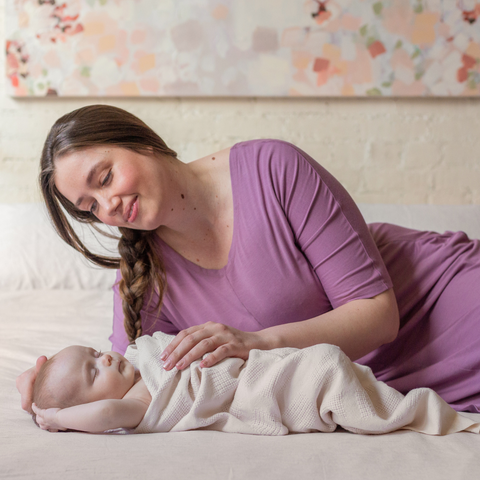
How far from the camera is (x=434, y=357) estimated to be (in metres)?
1.25

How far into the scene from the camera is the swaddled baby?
0.93 m

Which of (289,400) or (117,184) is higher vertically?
(117,184)

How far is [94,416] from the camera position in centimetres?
95

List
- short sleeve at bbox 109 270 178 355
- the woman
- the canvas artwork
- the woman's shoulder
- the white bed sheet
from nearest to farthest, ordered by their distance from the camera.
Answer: the white bed sheet < the woman < the woman's shoulder < short sleeve at bbox 109 270 178 355 < the canvas artwork

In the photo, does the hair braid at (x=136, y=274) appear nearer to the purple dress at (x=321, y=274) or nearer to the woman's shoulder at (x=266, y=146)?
the purple dress at (x=321, y=274)

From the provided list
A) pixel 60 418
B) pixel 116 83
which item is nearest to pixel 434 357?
pixel 60 418

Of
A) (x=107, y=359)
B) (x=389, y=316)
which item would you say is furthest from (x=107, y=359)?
(x=389, y=316)

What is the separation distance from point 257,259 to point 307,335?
0.82 ft

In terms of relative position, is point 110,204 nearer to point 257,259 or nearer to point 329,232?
point 257,259

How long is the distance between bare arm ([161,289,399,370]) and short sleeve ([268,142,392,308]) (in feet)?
0.14

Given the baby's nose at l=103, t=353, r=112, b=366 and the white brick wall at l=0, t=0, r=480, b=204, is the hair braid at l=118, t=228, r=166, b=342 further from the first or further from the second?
the white brick wall at l=0, t=0, r=480, b=204

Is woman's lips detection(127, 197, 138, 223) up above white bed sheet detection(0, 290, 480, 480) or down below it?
above

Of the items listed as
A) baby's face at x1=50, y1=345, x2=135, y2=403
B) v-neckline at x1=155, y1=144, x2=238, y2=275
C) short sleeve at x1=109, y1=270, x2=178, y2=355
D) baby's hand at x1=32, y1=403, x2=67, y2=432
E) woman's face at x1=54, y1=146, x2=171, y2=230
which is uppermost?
woman's face at x1=54, y1=146, x2=171, y2=230

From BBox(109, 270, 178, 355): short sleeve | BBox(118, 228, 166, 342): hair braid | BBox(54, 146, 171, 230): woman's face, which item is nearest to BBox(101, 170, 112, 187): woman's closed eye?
BBox(54, 146, 171, 230): woman's face
